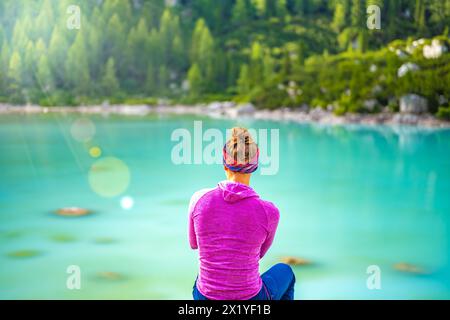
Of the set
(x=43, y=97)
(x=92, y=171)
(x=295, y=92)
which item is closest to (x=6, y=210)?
(x=92, y=171)

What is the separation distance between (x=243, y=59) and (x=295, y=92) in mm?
21763

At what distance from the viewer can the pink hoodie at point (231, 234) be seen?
2.43m

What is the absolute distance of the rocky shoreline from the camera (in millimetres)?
31609

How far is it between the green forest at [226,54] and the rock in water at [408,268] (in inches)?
1071

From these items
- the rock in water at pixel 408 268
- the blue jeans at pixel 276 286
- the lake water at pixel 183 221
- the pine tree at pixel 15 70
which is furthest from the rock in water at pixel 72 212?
the pine tree at pixel 15 70

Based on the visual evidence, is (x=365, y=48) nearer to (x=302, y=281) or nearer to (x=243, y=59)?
(x=243, y=59)

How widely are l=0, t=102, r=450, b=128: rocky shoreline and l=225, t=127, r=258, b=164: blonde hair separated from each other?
29.0 meters

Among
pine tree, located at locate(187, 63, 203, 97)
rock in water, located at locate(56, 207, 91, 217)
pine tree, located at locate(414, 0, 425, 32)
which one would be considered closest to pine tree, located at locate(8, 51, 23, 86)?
pine tree, located at locate(187, 63, 203, 97)

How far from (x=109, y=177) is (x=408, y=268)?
354 inches

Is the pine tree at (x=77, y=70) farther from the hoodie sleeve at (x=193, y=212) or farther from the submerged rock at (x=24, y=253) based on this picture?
the hoodie sleeve at (x=193, y=212)

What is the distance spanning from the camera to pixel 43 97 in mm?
52125

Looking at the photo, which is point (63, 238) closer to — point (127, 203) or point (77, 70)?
point (127, 203)

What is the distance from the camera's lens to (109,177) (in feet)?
46.8

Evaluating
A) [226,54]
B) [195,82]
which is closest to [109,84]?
[195,82]
